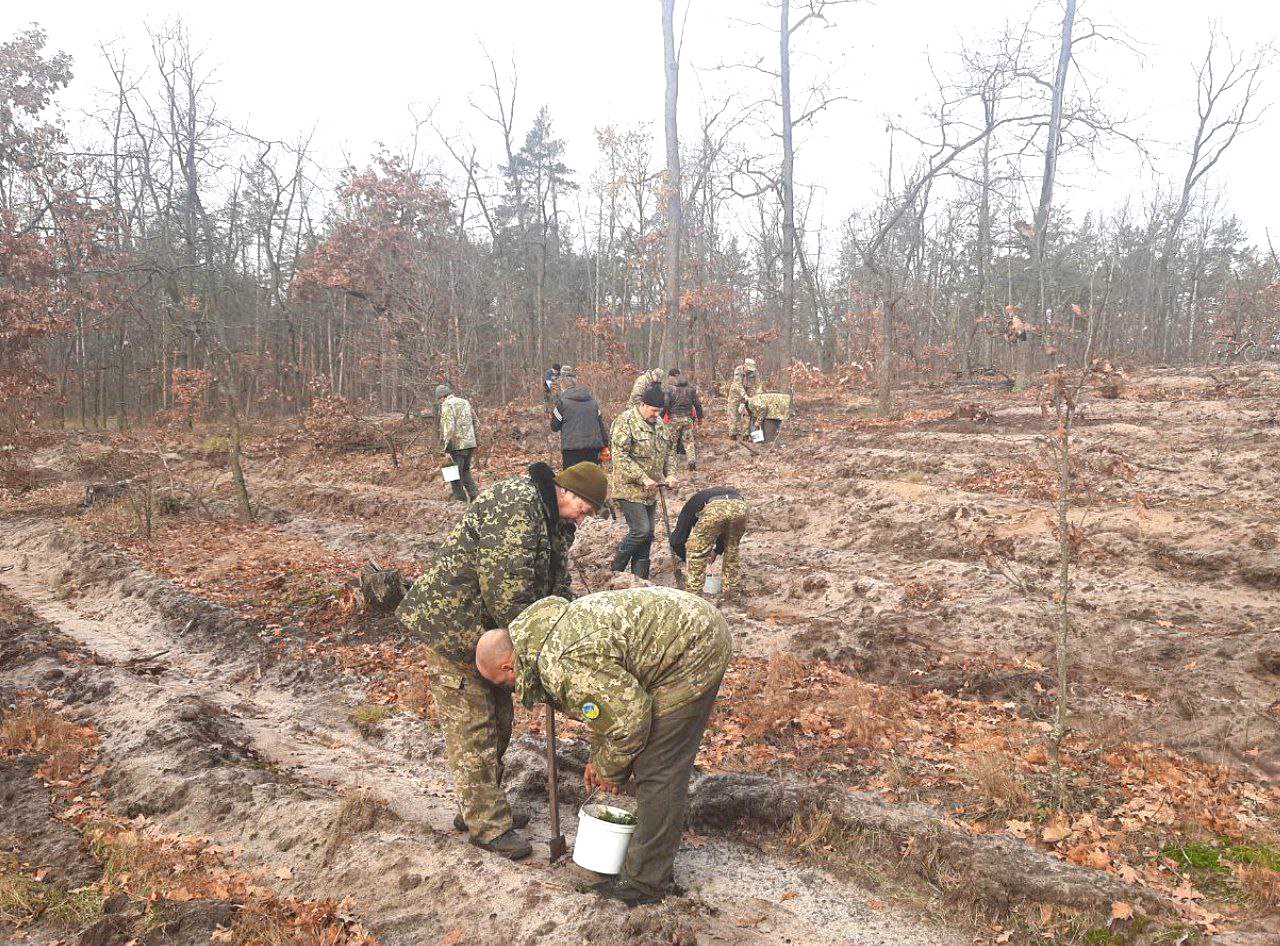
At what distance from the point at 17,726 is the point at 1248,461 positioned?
14014 mm

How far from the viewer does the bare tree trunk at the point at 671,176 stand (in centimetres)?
1814

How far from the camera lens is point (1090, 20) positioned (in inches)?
803

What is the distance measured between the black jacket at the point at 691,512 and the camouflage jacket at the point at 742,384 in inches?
328

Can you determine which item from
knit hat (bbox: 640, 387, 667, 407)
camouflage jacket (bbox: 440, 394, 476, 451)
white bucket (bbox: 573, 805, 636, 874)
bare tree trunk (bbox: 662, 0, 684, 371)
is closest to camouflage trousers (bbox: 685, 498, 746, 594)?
knit hat (bbox: 640, 387, 667, 407)

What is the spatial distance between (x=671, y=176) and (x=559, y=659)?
16946 millimetres

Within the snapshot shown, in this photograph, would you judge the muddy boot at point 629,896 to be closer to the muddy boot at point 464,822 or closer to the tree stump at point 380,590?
the muddy boot at point 464,822

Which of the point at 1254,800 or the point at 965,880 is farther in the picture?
the point at 1254,800

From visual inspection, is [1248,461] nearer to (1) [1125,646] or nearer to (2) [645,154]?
(1) [1125,646]

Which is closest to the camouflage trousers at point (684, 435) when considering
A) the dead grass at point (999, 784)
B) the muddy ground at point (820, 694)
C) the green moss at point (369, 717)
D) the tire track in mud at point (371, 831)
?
the muddy ground at point (820, 694)

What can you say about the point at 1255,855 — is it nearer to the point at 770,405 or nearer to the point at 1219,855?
the point at 1219,855

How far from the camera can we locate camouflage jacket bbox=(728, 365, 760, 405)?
1584 centimetres

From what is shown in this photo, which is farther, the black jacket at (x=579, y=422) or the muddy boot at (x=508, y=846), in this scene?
the black jacket at (x=579, y=422)

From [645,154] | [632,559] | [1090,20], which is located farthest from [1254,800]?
[645,154]

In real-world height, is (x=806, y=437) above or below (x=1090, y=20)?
below
